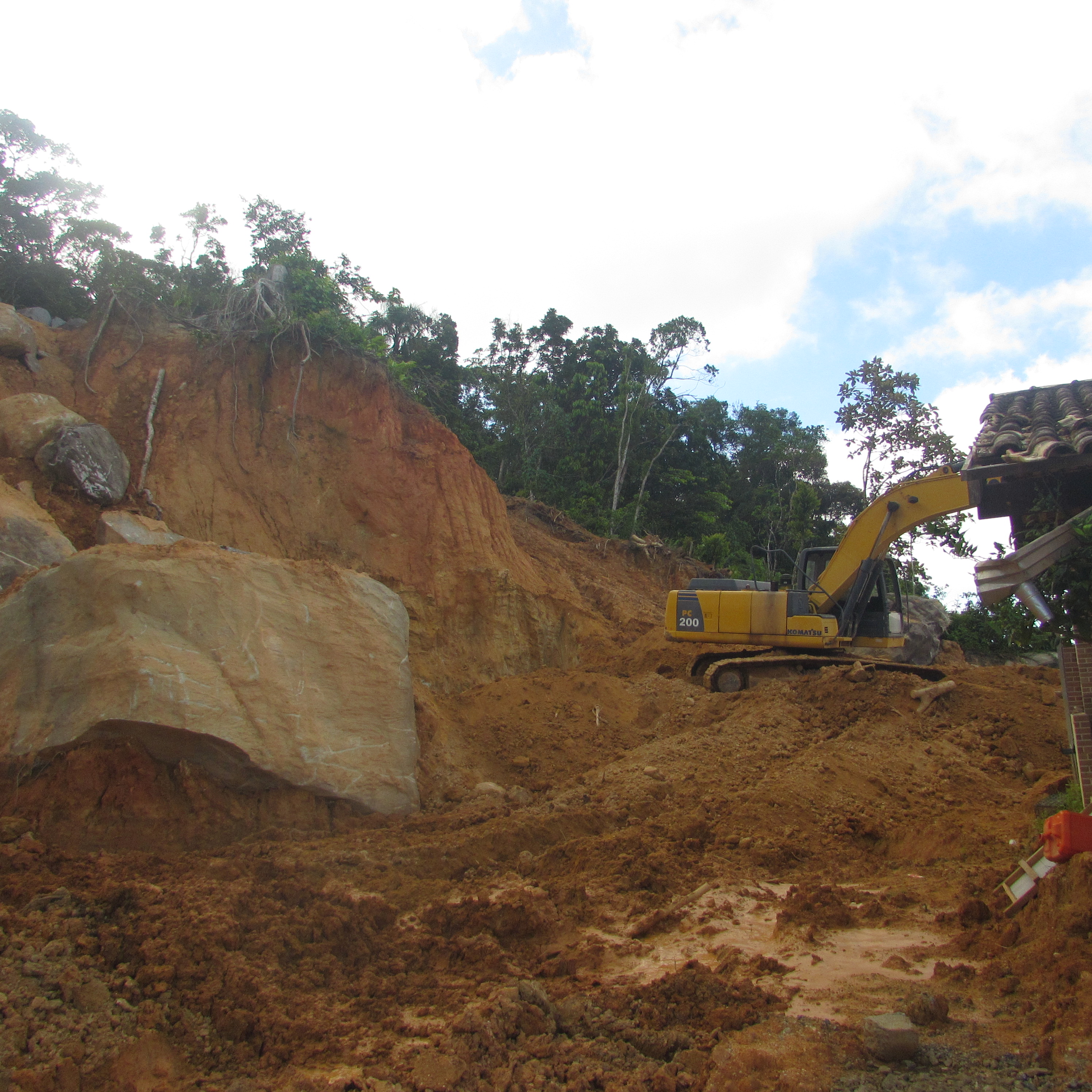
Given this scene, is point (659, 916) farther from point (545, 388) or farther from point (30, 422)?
point (545, 388)

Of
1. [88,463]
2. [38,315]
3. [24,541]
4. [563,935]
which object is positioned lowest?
[563,935]

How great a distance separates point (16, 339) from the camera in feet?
38.7

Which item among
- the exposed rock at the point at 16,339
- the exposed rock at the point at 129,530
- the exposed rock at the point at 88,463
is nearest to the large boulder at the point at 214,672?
the exposed rock at the point at 129,530

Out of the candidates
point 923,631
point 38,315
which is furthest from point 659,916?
point 923,631

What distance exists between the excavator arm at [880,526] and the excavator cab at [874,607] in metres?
0.09

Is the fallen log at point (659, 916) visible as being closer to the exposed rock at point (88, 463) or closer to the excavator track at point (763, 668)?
the excavator track at point (763, 668)

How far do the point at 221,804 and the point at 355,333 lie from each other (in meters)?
10.1

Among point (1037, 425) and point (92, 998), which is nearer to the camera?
point (92, 998)

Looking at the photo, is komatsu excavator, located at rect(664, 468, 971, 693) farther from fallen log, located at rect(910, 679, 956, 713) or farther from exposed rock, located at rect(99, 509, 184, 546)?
exposed rock, located at rect(99, 509, 184, 546)

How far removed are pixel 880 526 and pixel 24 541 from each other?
37.2 ft

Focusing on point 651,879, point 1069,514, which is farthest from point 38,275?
point 1069,514

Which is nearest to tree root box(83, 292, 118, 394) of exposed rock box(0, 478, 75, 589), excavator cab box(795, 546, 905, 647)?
exposed rock box(0, 478, 75, 589)

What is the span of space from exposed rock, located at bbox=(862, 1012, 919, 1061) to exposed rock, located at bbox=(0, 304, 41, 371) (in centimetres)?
1371

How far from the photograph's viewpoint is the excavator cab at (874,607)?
40.2ft
